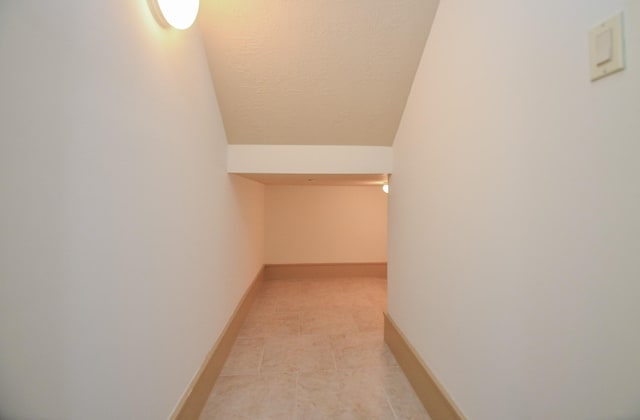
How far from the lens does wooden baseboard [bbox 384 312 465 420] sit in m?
1.31

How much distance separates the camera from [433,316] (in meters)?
1.48

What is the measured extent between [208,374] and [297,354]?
767mm

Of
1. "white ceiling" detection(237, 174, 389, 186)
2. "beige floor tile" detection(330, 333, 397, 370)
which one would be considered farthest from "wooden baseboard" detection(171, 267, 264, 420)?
"white ceiling" detection(237, 174, 389, 186)

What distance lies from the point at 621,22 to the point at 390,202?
1.70 meters

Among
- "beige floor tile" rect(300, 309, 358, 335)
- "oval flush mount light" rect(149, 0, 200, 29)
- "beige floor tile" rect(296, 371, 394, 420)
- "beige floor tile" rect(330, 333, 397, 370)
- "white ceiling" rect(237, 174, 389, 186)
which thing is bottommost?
"beige floor tile" rect(296, 371, 394, 420)

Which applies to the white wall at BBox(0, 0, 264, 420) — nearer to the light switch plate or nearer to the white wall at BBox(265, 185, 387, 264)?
the light switch plate

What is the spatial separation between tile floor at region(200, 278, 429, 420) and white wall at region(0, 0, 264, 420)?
56cm

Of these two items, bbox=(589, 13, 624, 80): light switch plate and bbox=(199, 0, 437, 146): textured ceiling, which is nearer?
bbox=(589, 13, 624, 80): light switch plate

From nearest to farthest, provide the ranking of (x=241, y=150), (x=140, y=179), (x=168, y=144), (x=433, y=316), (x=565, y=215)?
(x=565, y=215), (x=140, y=179), (x=168, y=144), (x=433, y=316), (x=241, y=150)

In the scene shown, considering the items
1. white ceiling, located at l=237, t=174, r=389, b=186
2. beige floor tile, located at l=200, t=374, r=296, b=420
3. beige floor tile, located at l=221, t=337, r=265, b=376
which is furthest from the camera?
white ceiling, located at l=237, t=174, r=389, b=186

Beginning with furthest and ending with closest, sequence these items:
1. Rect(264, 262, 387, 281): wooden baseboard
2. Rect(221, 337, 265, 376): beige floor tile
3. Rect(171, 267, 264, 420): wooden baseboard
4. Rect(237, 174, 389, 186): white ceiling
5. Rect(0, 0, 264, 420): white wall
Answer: Rect(264, 262, 387, 281): wooden baseboard
Rect(237, 174, 389, 186): white ceiling
Rect(221, 337, 265, 376): beige floor tile
Rect(171, 267, 264, 420): wooden baseboard
Rect(0, 0, 264, 420): white wall

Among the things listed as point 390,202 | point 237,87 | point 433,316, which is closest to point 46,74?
point 237,87

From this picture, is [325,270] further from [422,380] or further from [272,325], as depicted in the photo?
[422,380]

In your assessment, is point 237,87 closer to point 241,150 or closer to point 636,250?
point 241,150
